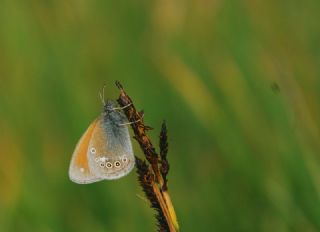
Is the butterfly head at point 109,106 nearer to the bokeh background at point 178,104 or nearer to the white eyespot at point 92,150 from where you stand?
the white eyespot at point 92,150

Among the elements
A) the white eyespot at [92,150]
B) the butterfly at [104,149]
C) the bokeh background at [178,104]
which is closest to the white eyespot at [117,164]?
the butterfly at [104,149]

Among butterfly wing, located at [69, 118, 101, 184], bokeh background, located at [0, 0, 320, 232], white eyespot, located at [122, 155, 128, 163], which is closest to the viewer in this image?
white eyespot, located at [122, 155, 128, 163]

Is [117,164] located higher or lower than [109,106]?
lower

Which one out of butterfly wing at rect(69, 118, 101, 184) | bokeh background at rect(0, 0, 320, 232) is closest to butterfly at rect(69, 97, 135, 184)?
butterfly wing at rect(69, 118, 101, 184)

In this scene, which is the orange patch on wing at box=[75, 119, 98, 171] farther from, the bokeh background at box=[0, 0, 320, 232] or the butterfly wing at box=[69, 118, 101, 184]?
the bokeh background at box=[0, 0, 320, 232]

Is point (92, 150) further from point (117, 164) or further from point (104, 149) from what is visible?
point (117, 164)

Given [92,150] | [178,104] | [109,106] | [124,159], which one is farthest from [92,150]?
[178,104]
